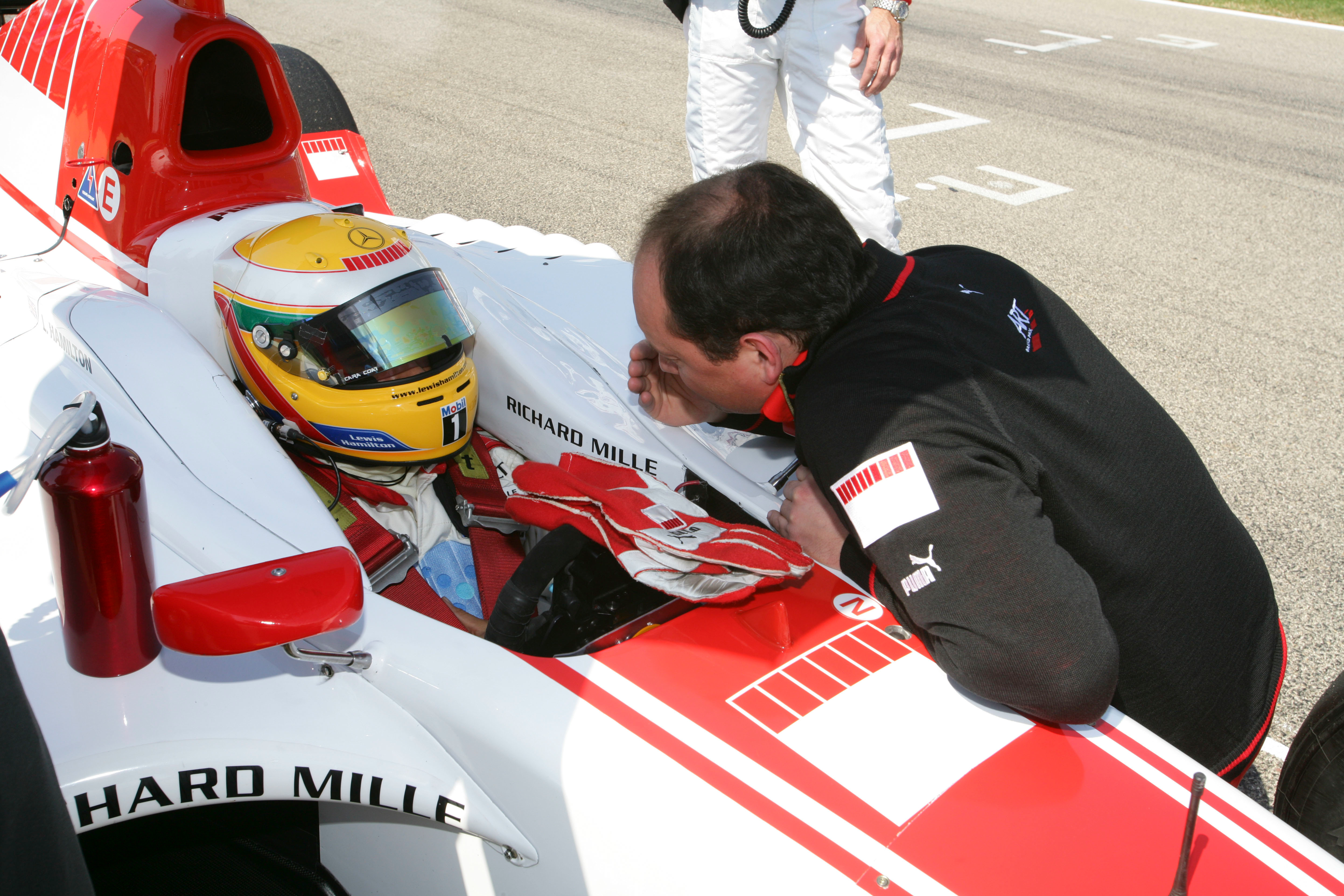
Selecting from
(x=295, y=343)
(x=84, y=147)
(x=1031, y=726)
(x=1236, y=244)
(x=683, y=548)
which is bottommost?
(x=1236, y=244)

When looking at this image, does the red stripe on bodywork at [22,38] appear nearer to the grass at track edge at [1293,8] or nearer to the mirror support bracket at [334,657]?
the mirror support bracket at [334,657]

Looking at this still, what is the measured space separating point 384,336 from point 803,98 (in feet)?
6.44

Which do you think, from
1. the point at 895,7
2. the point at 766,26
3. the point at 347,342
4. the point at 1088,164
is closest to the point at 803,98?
the point at 766,26

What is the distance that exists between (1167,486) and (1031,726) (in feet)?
1.57

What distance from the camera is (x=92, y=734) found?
4.61 feet

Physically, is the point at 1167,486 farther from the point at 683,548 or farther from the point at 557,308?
the point at 557,308

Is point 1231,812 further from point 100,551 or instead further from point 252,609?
A: point 100,551

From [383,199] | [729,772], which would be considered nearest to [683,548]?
[729,772]

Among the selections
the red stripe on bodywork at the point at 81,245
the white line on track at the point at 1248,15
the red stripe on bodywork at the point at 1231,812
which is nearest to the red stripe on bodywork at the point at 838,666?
the red stripe on bodywork at the point at 1231,812

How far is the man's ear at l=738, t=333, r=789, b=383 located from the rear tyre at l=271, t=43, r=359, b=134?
2485 mm

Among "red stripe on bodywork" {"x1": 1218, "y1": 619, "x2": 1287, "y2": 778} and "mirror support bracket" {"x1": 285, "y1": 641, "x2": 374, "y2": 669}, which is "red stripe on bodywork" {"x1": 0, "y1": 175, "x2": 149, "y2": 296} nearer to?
"mirror support bracket" {"x1": 285, "y1": 641, "x2": 374, "y2": 669}

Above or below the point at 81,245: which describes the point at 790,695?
below

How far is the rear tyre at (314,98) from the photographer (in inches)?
144

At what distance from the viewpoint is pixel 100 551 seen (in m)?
1.35
